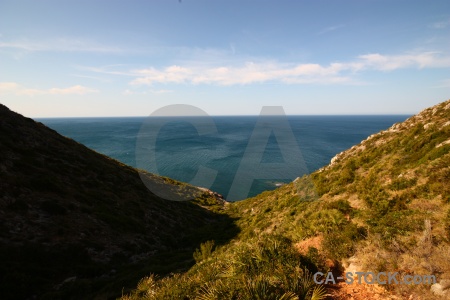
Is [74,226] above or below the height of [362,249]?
below

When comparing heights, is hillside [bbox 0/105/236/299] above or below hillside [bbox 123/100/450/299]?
below

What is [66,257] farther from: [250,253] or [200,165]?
[200,165]

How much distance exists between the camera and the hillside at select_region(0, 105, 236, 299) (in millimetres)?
11398

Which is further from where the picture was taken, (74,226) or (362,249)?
(74,226)

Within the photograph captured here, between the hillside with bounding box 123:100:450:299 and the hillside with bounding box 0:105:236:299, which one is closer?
the hillside with bounding box 123:100:450:299

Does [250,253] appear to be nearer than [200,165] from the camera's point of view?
Yes

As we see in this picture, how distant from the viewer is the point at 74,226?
633 inches

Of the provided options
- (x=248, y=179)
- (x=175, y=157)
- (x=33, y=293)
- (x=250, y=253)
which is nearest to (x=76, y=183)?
(x=33, y=293)

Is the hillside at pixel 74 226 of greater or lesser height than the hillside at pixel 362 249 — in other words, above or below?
below

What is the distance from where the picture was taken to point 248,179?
74.7 m

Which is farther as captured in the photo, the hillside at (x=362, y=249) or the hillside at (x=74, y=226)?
the hillside at (x=74, y=226)

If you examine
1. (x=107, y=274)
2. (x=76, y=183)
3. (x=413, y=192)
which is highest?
(x=413, y=192)

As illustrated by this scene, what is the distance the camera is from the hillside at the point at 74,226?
11.4 meters

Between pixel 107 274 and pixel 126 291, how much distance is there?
3874 millimetres
